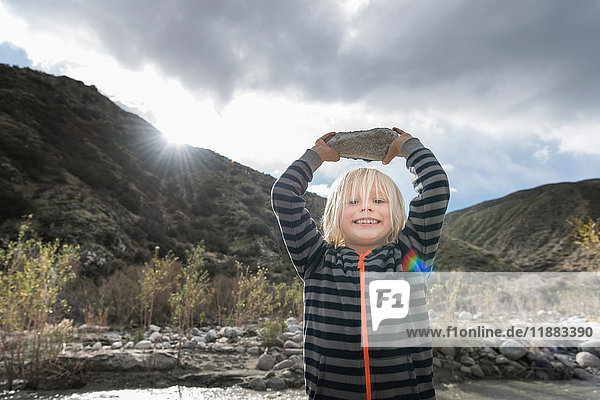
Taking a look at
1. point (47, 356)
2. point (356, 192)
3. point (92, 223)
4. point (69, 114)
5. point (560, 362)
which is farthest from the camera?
point (69, 114)

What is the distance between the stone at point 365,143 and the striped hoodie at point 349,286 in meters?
0.11

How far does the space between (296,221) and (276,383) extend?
3.73 m

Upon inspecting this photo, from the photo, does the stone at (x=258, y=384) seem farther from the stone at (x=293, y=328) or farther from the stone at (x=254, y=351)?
the stone at (x=293, y=328)

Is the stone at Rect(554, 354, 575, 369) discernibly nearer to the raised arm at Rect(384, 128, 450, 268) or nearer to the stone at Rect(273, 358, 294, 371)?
the stone at Rect(273, 358, 294, 371)

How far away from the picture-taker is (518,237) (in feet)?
106

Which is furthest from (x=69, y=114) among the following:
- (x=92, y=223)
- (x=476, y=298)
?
(x=476, y=298)

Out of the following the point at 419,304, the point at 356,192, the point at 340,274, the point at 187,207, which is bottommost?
the point at 419,304

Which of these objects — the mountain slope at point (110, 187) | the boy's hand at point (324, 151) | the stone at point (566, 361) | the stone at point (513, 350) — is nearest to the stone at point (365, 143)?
the boy's hand at point (324, 151)

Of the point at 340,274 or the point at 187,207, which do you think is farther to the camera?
the point at 187,207

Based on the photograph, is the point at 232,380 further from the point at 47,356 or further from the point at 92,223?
the point at 92,223

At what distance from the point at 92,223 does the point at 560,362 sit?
14400mm

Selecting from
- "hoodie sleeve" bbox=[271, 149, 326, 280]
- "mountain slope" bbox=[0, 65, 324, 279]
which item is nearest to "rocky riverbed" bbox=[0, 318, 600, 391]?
"hoodie sleeve" bbox=[271, 149, 326, 280]

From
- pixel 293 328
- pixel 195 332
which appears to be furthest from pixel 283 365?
pixel 195 332

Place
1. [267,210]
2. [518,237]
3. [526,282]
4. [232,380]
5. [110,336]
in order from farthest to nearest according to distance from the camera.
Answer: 1. [518,237]
2. [267,210]
3. [526,282]
4. [110,336]
5. [232,380]
